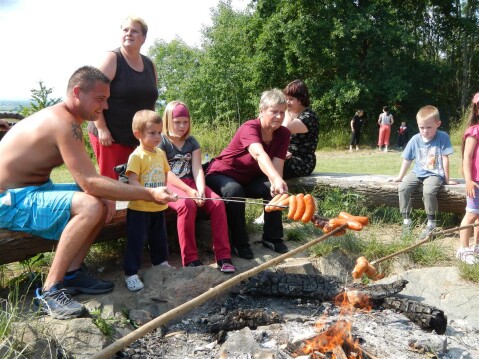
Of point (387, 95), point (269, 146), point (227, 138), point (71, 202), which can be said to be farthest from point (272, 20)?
point (71, 202)

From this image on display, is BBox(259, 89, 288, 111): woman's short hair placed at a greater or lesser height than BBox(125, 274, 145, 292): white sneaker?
greater

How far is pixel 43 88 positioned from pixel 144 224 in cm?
1247

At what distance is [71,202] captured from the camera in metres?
3.17

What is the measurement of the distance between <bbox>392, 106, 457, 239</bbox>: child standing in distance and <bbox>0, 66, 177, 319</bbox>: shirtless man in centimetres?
335

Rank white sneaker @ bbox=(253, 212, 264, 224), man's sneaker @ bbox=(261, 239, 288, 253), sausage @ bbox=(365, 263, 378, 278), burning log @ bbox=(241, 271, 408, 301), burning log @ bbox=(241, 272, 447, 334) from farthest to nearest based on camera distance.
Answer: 1. white sneaker @ bbox=(253, 212, 264, 224)
2. man's sneaker @ bbox=(261, 239, 288, 253)
3. burning log @ bbox=(241, 271, 408, 301)
4. burning log @ bbox=(241, 272, 447, 334)
5. sausage @ bbox=(365, 263, 378, 278)

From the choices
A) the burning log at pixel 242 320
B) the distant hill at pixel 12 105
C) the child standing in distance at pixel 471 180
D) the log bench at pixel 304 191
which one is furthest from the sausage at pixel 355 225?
the distant hill at pixel 12 105

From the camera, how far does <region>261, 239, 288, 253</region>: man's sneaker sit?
4594mm

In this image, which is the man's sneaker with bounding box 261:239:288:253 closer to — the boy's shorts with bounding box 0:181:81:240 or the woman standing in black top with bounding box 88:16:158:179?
the woman standing in black top with bounding box 88:16:158:179

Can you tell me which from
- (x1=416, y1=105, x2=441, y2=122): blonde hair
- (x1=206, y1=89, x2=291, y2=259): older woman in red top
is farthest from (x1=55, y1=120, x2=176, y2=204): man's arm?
(x1=416, y1=105, x2=441, y2=122): blonde hair

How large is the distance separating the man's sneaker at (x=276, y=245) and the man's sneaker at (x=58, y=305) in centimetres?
207

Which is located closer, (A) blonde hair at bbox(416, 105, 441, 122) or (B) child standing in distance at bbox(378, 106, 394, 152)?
(A) blonde hair at bbox(416, 105, 441, 122)

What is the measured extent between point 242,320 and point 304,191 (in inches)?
116

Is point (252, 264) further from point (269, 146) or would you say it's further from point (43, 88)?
point (43, 88)

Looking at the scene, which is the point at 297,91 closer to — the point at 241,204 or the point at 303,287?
the point at 241,204
